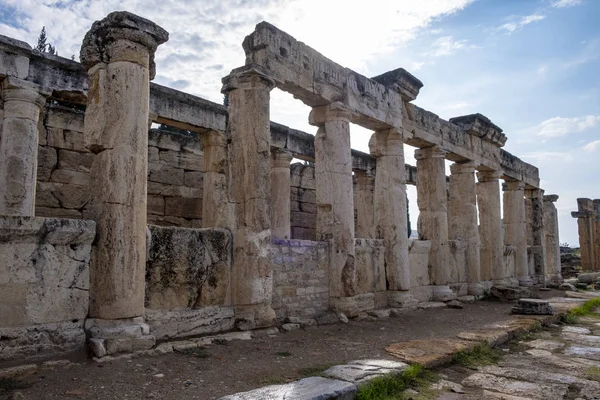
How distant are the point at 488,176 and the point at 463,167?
1780mm

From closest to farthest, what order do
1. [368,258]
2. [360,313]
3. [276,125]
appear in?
[360,313], [368,258], [276,125]

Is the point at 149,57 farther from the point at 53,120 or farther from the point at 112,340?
the point at 53,120

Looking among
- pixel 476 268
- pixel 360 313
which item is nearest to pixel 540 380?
pixel 360 313

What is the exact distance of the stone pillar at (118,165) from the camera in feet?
17.1

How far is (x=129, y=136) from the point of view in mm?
5516

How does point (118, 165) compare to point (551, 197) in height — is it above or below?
below

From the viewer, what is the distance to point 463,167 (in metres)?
13.4

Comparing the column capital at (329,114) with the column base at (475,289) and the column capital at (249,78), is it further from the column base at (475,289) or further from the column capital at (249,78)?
the column base at (475,289)

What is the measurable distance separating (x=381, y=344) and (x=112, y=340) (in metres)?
3.35

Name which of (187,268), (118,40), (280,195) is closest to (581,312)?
(280,195)

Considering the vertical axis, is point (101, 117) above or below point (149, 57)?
below

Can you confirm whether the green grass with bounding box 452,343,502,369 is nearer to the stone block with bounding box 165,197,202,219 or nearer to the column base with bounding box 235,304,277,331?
the column base with bounding box 235,304,277,331

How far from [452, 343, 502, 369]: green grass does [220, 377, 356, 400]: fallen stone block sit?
2.12 meters

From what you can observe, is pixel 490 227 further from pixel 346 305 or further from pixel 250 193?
pixel 250 193
